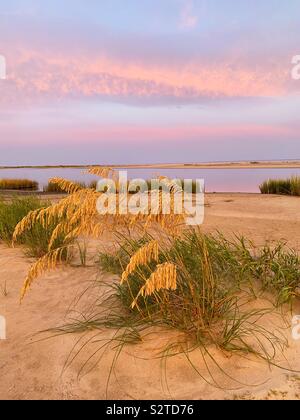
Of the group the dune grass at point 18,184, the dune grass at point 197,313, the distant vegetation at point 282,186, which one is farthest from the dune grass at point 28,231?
the dune grass at point 18,184

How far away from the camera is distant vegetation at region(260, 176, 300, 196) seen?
1449 cm

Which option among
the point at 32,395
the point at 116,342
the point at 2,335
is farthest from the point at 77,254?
the point at 32,395

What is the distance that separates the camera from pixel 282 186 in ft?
51.3

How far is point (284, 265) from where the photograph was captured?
402 centimetres

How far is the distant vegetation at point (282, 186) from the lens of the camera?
47.6 feet

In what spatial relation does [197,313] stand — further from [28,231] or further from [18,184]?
[18,184]

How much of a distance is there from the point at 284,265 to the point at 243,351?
4.30 ft

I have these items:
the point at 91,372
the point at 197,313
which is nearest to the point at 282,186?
the point at 197,313

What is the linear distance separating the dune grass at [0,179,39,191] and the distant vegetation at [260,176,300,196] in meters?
11.7

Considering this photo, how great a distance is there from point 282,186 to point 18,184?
1361 cm

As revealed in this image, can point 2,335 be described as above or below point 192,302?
below

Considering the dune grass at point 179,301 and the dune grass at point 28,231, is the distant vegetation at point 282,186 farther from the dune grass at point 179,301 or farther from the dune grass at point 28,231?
the dune grass at point 179,301

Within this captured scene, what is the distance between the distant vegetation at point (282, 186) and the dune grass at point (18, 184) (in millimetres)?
11676
